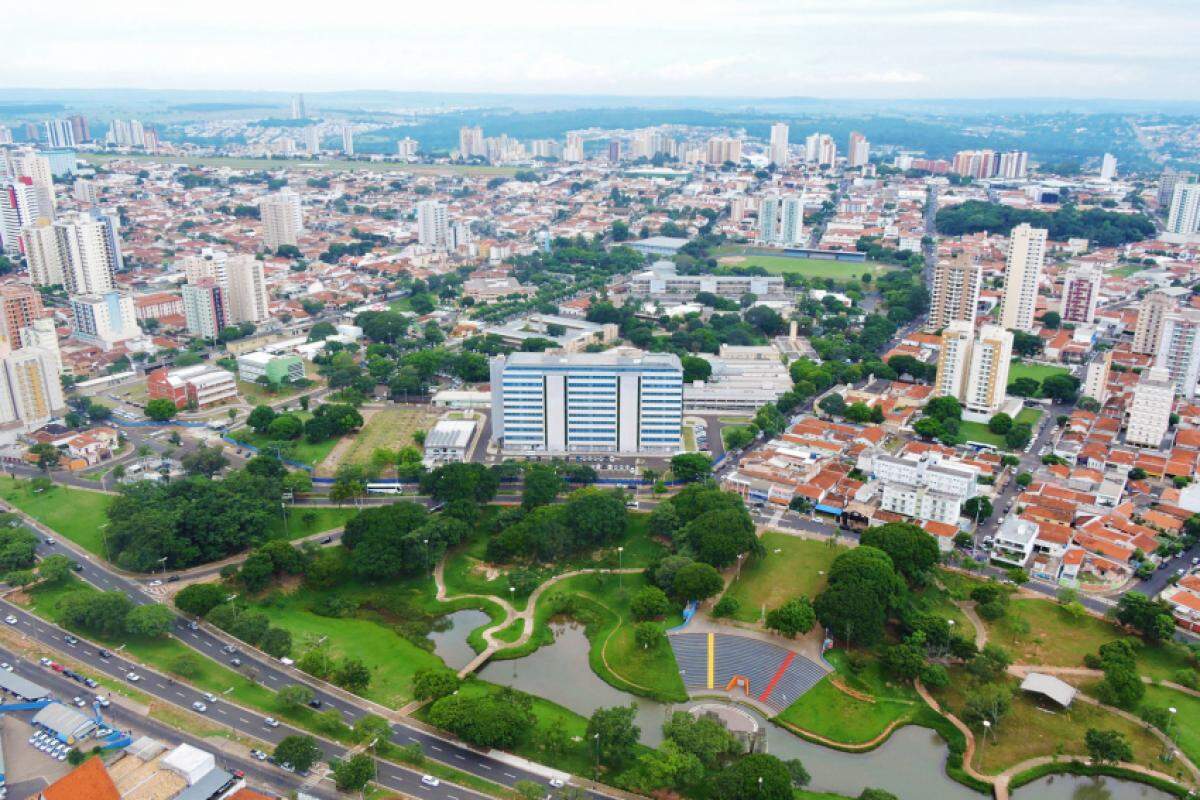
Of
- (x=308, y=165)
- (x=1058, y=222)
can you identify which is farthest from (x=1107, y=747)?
(x=308, y=165)

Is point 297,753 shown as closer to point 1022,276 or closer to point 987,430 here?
point 987,430

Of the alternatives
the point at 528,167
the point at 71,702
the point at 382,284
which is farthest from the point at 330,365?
the point at 528,167

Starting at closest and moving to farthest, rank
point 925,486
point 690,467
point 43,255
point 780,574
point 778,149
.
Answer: point 780,574 < point 925,486 < point 690,467 < point 43,255 < point 778,149

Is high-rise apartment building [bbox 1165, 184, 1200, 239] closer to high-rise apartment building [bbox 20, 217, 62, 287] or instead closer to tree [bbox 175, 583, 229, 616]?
tree [bbox 175, 583, 229, 616]

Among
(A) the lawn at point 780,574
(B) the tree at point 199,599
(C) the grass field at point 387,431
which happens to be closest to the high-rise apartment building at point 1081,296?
(A) the lawn at point 780,574

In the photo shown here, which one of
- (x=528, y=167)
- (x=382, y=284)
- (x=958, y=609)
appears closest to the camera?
(x=958, y=609)

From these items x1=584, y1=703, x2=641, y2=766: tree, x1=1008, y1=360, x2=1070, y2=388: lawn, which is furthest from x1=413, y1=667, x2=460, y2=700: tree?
x1=1008, y1=360, x2=1070, y2=388: lawn

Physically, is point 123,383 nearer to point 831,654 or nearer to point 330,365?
point 330,365
